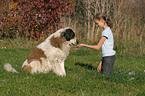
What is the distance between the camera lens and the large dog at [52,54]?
4.77 m

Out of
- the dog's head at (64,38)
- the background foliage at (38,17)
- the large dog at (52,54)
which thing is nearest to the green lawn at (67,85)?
the large dog at (52,54)

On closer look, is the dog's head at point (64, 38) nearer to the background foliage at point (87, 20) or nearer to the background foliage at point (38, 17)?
the background foliage at point (87, 20)

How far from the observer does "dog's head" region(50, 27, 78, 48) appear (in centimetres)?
480

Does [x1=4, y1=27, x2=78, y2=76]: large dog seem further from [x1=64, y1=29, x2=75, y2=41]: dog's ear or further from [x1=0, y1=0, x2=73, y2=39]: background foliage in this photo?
[x1=0, y1=0, x2=73, y2=39]: background foliage

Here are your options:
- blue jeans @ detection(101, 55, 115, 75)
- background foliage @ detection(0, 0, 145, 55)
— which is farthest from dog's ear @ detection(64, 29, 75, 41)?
background foliage @ detection(0, 0, 145, 55)

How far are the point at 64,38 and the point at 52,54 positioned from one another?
1.64 feet

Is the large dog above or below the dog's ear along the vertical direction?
below

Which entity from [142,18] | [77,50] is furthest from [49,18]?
[142,18]

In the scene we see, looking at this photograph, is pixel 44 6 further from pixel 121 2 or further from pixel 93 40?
pixel 121 2

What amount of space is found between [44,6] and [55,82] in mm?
7327

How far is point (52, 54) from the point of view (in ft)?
15.6

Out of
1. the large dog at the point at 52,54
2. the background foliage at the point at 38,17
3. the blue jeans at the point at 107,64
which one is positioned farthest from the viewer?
the background foliage at the point at 38,17

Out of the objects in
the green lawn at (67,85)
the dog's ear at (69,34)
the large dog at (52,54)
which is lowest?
the green lawn at (67,85)

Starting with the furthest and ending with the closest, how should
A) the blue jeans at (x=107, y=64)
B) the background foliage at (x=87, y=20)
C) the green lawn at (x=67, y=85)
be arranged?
the background foliage at (x=87, y=20) → the blue jeans at (x=107, y=64) → the green lawn at (x=67, y=85)
